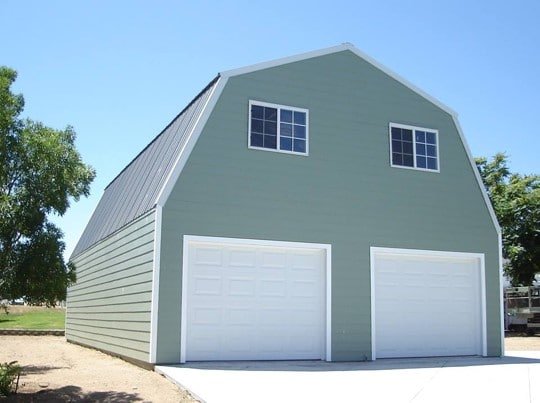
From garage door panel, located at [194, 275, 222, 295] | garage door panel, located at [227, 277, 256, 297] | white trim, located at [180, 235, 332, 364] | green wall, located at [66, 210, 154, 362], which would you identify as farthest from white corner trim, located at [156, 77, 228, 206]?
garage door panel, located at [227, 277, 256, 297]

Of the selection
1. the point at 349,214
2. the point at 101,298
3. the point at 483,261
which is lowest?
the point at 101,298

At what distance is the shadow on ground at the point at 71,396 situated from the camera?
7.84 m

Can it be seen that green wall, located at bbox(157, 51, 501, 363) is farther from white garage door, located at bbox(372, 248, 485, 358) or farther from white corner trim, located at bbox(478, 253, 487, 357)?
white garage door, located at bbox(372, 248, 485, 358)

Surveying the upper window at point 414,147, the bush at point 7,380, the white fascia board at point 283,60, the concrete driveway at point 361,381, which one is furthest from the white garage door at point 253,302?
the bush at point 7,380

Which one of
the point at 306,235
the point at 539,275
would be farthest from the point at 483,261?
the point at 539,275

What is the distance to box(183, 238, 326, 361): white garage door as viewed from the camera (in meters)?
11.6

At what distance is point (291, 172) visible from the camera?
12.9 meters

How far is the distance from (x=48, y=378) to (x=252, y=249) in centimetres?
450

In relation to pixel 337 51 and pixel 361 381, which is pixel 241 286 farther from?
pixel 337 51

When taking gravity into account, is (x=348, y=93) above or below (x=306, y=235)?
above

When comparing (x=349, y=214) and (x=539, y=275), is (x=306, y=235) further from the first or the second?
(x=539, y=275)

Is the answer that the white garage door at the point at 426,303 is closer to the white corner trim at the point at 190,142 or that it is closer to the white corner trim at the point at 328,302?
the white corner trim at the point at 328,302

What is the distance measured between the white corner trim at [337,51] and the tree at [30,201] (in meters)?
5.45

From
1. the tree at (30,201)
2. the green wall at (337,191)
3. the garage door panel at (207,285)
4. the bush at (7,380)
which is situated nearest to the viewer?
the tree at (30,201)
